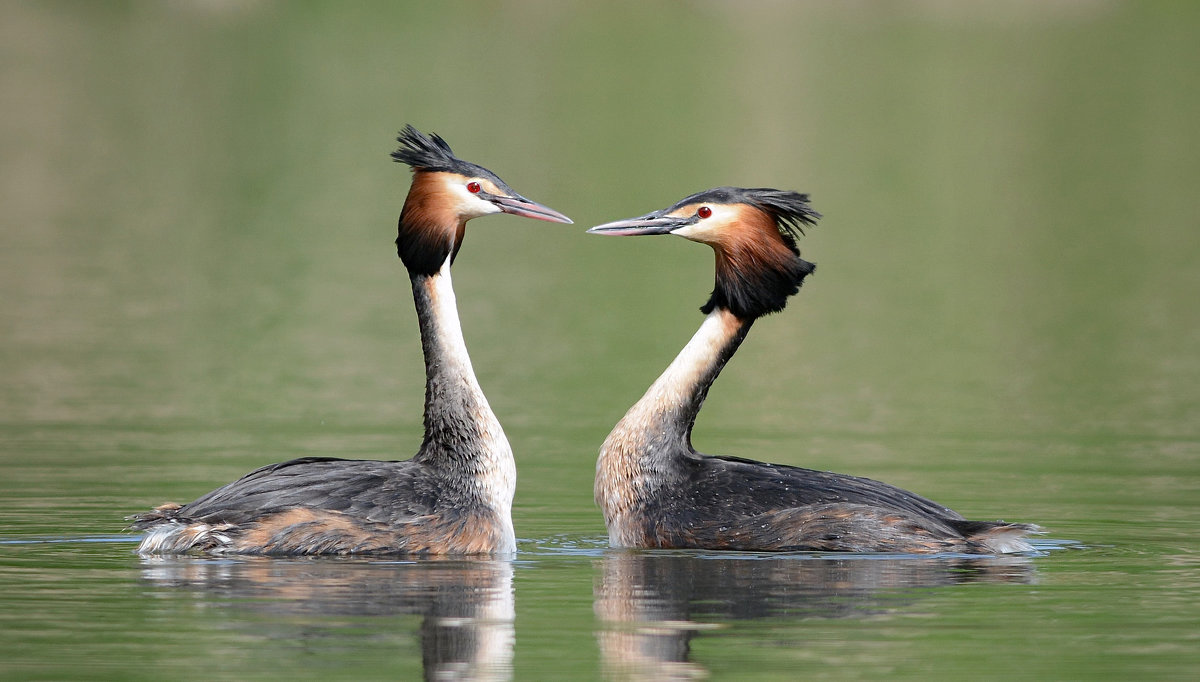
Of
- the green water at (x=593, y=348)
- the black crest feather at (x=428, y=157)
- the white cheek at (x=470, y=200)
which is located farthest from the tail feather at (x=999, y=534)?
the black crest feather at (x=428, y=157)

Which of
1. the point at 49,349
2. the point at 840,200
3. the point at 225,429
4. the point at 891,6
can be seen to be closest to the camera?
the point at 225,429

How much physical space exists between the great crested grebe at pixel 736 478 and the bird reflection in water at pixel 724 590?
0.57 ft

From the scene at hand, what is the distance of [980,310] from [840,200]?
11.0 metres

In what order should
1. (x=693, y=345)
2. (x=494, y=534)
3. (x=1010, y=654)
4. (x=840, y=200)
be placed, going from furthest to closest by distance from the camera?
(x=840, y=200) → (x=693, y=345) → (x=494, y=534) → (x=1010, y=654)

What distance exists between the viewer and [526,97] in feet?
164

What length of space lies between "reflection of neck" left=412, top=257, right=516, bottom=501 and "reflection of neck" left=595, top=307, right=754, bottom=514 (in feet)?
2.46

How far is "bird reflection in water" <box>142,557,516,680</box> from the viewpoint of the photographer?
8.84 meters

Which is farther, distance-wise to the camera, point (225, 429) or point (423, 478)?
point (225, 429)

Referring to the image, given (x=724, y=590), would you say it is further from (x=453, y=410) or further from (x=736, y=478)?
(x=453, y=410)

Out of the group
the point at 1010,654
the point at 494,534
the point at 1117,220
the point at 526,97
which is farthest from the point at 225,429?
the point at 526,97

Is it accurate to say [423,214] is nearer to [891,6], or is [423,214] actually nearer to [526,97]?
[526,97]

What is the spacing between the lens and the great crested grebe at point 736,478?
11.4 metres

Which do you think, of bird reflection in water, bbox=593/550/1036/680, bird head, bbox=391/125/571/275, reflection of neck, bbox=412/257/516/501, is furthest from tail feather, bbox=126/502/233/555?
bird head, bbox=391/125/571/275

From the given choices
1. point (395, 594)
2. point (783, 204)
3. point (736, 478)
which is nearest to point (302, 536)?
point (395, 594)
